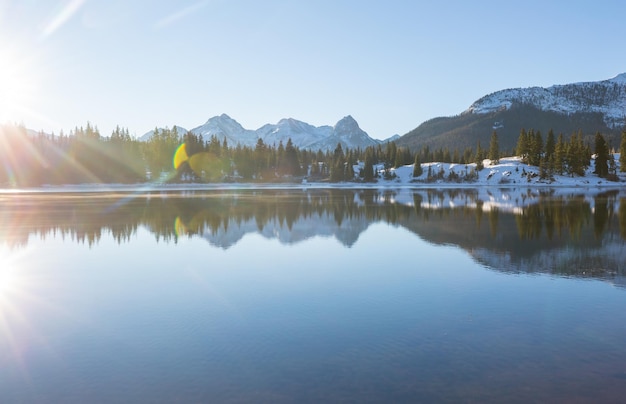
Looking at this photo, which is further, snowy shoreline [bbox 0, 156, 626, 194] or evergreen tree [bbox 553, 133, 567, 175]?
evergreen tree [bbox 553, 133, 567, 175]

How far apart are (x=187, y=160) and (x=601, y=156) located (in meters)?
133

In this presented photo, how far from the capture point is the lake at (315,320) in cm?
873

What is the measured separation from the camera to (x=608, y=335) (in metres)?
11.2

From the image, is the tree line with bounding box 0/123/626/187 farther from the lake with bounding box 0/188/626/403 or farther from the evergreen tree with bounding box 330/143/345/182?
the lake with bounding box 0/188/626/403

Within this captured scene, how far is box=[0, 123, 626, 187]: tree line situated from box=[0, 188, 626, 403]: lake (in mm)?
125959

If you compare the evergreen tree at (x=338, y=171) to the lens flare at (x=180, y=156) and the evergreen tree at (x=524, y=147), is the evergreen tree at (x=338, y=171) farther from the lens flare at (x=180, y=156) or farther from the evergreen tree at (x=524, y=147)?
the evergreen tree at (x=524, y=147)

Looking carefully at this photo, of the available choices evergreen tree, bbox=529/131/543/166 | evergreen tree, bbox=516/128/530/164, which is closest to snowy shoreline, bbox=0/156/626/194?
evergreen tree, bbox=516/128/530/164

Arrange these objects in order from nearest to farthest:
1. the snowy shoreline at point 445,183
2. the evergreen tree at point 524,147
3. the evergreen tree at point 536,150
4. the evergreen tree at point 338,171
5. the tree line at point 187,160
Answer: the snowy shoreline at point 445,183
the tree line at point 187,160
the evergreen tree at point 536,150
the evergreen tree at point 524,147
the evergreen tree at point 338,171

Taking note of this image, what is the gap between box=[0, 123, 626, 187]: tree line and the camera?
5364 inches

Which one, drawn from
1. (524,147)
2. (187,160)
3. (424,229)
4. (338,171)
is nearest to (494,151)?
(524,147)

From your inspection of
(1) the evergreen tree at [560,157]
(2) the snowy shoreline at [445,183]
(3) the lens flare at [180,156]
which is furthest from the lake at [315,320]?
(3) the lens flare at [180,156]

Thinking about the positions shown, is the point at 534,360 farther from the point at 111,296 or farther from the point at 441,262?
the point at 111,296

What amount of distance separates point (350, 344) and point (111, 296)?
955 cm

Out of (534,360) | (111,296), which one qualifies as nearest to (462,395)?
(534,360)
